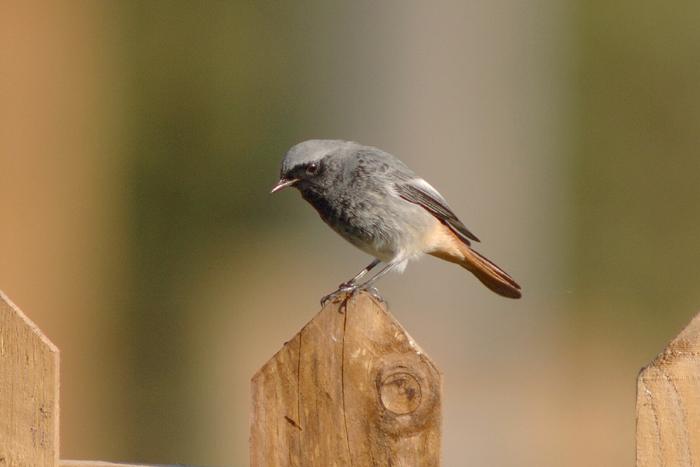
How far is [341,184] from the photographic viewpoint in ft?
10.5

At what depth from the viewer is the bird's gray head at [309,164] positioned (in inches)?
124

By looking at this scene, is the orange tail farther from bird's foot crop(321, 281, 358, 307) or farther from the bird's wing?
bird's foot crop(321, 281, 358, 307)

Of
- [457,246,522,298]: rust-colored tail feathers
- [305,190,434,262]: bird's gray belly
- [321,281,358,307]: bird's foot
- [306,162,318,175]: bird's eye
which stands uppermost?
[306,162,318,175]: bird's eye

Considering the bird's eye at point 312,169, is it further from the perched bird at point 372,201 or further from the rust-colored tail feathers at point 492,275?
the rust-colored tail feathers at point 492,275

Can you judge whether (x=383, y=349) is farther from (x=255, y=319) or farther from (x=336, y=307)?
(x=255, y=319)

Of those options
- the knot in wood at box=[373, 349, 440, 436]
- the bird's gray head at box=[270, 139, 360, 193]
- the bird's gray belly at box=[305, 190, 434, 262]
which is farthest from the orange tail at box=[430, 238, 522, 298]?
the knot in wood at box=[373, 349, 440, 436]

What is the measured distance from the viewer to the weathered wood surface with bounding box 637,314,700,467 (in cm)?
151

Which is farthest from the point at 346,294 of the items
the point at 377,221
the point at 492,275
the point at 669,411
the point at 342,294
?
the point at 492,275

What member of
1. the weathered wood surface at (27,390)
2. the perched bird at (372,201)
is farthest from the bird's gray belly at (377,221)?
the weathered wood surface at (27,390)

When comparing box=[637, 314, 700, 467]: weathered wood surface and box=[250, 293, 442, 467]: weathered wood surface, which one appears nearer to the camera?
box=[637, 314, 700, 467]: weathered wood surface

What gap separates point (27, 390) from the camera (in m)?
→ 1.78

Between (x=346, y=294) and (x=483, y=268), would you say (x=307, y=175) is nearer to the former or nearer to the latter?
(x=483, y=268)

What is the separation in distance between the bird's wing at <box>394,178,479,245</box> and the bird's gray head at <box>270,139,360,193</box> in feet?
1.10

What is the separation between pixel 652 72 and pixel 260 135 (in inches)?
129
